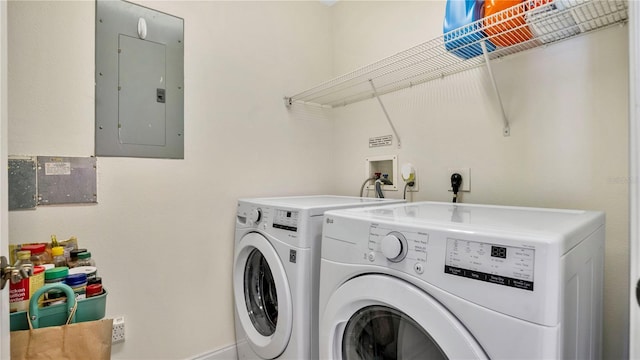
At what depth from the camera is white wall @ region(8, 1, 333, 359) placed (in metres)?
1.29

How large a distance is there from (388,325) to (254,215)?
859 millimetres

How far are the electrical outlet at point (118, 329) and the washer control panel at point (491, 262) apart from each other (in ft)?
4.81

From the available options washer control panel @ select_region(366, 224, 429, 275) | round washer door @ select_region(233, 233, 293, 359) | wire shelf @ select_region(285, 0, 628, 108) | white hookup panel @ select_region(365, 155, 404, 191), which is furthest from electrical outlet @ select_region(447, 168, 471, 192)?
round washer door @ select_region(233, 233, 293, 359)

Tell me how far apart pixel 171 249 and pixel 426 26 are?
1798 millimetres

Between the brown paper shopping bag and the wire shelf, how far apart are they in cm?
151

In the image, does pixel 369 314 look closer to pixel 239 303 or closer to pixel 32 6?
pixel 239 303

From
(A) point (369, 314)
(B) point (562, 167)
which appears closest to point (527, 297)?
(A) point (369, 314)

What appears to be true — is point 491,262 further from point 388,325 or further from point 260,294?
point 260,294

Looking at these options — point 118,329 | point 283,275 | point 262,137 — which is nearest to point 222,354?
point 118,329

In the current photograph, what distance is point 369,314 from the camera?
961mm

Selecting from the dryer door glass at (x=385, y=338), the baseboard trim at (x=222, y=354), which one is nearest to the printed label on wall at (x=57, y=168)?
the baseboard trim at (x=222, y=354)

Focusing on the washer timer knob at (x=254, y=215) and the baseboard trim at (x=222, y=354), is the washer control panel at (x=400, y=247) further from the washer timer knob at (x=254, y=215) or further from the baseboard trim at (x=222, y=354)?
the baseboard trim at (x=222, y=354)

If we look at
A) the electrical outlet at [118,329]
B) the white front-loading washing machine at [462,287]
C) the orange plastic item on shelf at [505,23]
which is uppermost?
the orange plastic item on shelf at [505,23]

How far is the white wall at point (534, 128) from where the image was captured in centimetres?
114
